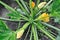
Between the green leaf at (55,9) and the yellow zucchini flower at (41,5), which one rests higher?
the yellow zucchini flower at (41,5)

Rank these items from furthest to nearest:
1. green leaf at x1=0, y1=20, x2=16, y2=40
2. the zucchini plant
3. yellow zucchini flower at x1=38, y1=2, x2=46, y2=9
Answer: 1. yellow zucchini flower at x1=38, y1=2, x2=46, y2=9
2. the zucchini plant
3. green leaf at x1=0, y1=20, x2=16, y2=40

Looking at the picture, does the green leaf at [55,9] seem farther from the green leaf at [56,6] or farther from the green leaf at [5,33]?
the green leaf at [5,33]

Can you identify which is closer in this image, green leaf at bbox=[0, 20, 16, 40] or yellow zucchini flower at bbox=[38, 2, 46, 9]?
green leaf at bbox=[0, 20, 16, 40]

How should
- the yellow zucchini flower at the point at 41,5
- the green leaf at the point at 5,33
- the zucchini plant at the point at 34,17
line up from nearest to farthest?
the green leaf at the point at 5,33
the zucchini plant at the point at 34,17
the yellow zucchini flower at the point at 41,5

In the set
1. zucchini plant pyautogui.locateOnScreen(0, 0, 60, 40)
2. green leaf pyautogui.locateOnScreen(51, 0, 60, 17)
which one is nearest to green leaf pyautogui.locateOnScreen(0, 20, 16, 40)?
zucchini plant pyautogui.locateOnScreen(0, 0, 60, 40)

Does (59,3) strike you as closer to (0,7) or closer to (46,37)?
(46,37)

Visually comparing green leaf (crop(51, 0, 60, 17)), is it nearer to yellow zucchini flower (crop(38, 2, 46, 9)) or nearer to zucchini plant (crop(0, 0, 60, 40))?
zucchini plant (crop(0, 0, 60, 40))

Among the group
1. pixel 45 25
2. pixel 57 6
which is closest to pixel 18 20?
pixel 45 25

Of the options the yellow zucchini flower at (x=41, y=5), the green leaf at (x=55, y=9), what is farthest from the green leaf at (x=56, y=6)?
the yellow zucchini flower at (x=41, y=5)

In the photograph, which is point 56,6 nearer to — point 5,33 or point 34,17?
point 34,17

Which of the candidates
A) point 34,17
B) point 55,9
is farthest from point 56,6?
point 34,17

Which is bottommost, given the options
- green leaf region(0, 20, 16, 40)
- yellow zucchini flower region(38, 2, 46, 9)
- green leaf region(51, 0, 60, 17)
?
green leaf region(0, 20, 16, 40)
